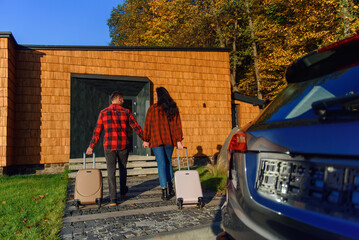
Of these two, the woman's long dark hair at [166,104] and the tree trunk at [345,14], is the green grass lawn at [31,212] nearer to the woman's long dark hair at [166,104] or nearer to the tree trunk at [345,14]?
the woman's long dark hair at [166,104]

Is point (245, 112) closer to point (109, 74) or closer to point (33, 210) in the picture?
point (109, 74)

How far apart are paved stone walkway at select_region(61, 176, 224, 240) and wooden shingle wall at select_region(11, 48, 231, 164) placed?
5820mm

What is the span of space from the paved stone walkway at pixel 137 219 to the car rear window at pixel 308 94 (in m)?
2.34

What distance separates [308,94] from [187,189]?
142 inches

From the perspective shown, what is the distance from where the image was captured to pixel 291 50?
894 inches

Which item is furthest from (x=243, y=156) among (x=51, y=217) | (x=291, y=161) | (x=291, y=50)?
(x=291, y=50)

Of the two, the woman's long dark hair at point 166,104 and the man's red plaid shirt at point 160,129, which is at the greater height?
the woman's long dark hair at point 166,104

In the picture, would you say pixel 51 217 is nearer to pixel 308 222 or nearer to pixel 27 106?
pixel 308 222

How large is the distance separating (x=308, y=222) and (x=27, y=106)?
11.8m

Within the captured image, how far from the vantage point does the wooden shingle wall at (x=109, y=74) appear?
11.2m

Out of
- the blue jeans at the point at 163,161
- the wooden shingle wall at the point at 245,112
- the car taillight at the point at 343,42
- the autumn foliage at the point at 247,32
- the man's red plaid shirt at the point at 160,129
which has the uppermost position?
the autumn foliage at the point at 247,32

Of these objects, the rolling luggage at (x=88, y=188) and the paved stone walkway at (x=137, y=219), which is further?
the rolling luggage at (x=88, y=188)

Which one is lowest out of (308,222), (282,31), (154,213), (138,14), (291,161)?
(154,213)

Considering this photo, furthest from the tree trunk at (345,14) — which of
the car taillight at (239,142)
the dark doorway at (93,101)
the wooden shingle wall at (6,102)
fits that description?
the car taillight at (239,142)
